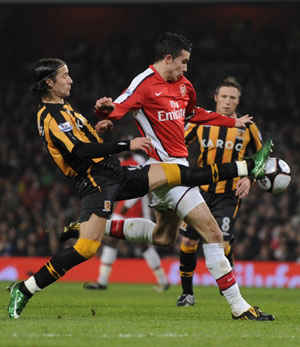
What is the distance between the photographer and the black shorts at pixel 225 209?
823cm

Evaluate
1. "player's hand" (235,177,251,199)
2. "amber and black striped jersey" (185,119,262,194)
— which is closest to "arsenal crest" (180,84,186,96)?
"player's hand" (235,177,251,199)

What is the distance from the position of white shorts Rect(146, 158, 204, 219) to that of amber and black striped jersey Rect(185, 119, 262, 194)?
1904 millimetres

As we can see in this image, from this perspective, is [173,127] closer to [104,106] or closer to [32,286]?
[104,106]

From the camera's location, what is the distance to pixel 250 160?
6441mm

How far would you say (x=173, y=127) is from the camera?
6707 millimetres

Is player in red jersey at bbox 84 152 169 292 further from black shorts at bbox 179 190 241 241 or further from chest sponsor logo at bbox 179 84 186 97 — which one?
chest sponsor logo at bbox 179 84 186 97

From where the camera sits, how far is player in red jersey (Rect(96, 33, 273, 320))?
6.14 m

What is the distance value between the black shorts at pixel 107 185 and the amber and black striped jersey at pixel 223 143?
2.08 metres

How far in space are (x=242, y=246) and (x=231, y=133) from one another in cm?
796

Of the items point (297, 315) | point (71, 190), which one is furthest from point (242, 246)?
point (297, 315)

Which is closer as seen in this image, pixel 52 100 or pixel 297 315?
pixel 52 100

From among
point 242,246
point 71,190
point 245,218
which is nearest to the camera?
point 242,246

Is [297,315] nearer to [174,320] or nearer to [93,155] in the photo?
[174,320]

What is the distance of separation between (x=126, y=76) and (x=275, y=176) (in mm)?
15547
